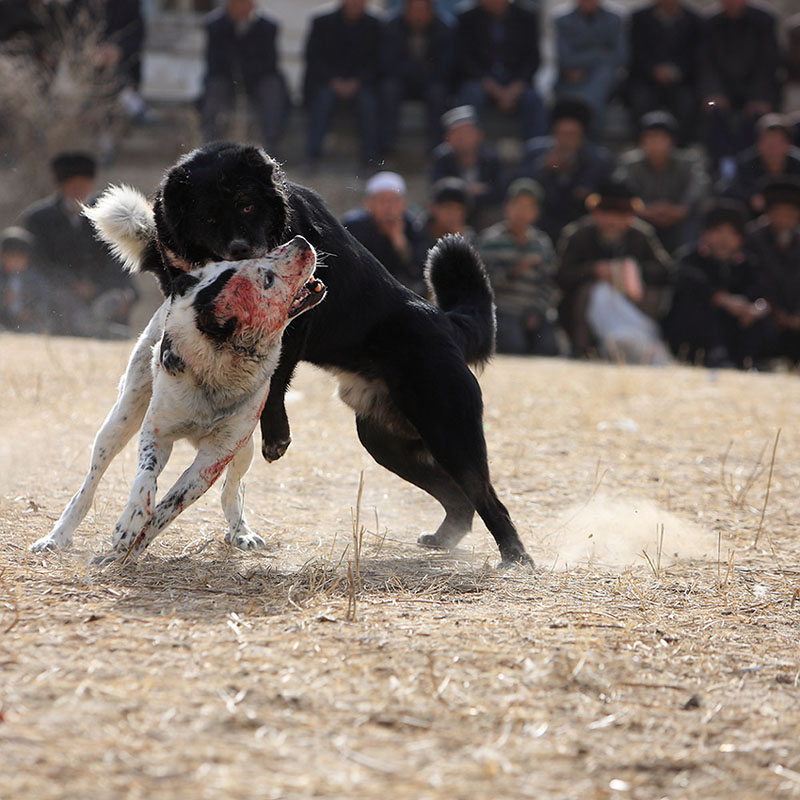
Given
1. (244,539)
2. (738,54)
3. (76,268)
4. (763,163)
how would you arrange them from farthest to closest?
(738,54)
(763,163)
(76,268)
(244,539)

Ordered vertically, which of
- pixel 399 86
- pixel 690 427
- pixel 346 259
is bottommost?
pixel 690 427

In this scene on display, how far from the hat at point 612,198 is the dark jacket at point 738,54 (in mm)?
2461

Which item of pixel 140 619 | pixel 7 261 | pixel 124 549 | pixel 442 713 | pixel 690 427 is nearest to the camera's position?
pixel 442 713

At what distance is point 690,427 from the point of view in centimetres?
695

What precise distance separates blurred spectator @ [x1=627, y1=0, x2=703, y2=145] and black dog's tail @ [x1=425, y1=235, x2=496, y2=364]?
8.51 m

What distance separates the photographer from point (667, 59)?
12305mm

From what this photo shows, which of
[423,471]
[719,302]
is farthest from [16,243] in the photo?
[423,471]

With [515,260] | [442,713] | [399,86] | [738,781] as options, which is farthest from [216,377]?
[399,86]

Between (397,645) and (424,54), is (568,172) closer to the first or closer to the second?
(424,54)

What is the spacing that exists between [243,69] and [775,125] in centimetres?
553

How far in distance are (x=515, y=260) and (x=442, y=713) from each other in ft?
26.8

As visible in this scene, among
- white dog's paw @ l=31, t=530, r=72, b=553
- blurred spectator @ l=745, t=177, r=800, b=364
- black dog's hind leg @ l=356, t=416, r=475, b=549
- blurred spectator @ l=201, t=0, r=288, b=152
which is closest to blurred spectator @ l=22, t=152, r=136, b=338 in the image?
blurred spectator @ l=201, t=0, r=288, b=152

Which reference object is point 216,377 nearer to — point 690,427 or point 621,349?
point 690,427

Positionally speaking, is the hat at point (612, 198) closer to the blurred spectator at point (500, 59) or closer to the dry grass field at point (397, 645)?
the blurred spectator at point (500, 59)
